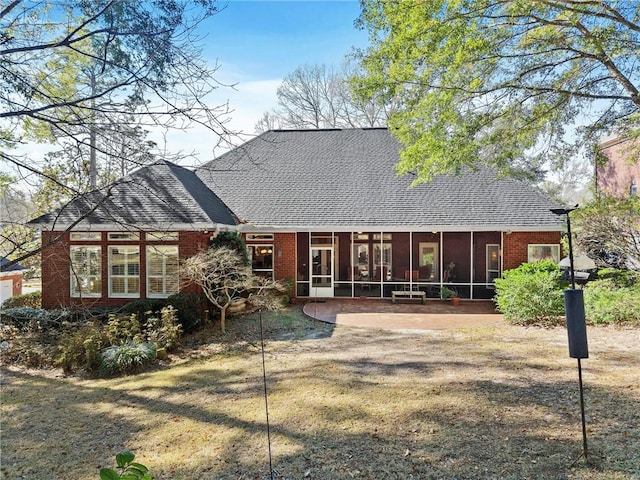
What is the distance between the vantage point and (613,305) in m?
11.2

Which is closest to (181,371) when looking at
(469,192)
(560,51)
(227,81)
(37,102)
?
(37,102)

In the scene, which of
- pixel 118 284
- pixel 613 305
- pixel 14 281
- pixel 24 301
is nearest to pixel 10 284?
pixel 14 281

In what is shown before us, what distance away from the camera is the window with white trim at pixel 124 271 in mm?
13195

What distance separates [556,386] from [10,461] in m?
7.79

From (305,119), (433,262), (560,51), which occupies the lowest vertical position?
(433,262)

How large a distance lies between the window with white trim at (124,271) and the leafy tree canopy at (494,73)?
879 centimetres

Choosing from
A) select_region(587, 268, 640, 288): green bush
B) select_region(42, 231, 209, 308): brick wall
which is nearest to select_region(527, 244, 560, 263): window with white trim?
select_region(587, 268, 640, 288): green bush

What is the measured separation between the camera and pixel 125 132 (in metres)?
4.50

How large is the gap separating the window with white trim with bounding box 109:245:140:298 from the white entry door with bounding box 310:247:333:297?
686 centimetres

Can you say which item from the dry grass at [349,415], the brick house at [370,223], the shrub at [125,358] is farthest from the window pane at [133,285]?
the dry grass at [349,415]

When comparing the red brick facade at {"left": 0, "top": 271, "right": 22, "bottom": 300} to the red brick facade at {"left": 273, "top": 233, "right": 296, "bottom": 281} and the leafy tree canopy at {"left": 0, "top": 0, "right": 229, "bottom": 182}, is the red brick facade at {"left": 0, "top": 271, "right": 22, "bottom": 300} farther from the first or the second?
the leafy tree canopy at {"left": 0, "top": 0, "right": 229, "bottom": 182}

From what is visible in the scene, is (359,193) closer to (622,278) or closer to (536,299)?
(536,299)

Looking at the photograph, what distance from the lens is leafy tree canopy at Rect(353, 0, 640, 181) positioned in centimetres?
905

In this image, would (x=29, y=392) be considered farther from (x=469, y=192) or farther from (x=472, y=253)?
(x=469, y=192)
